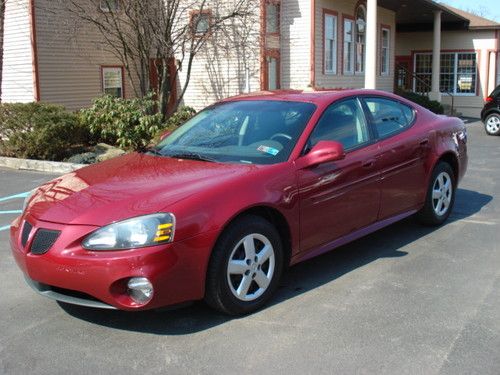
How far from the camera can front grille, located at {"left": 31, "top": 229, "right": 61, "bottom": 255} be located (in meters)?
3.70

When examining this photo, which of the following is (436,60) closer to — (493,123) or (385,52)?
(385,52)

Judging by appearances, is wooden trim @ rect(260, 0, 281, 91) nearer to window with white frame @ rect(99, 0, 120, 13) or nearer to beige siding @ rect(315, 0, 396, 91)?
beige siding @ rect(315, 0, 396, 91)

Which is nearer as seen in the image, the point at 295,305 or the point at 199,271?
the point at 199,271

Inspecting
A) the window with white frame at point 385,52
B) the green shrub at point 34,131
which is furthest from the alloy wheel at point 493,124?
the green shrub at point 34,131

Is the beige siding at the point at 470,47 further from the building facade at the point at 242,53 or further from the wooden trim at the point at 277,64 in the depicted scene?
the wooden trim at the point at 277,64

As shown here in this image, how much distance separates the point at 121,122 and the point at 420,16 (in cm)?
1752

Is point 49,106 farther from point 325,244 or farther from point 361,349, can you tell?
point 361,349

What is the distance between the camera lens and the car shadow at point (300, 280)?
157 inches

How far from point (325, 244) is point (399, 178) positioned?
124 cm

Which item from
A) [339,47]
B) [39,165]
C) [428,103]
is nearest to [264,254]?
[39,165]

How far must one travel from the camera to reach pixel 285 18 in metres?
18.2

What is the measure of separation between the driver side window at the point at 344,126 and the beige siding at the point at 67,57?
12173 millimetres

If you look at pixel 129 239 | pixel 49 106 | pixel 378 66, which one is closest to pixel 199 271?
pixel 129 239

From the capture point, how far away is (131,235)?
11.8ft
